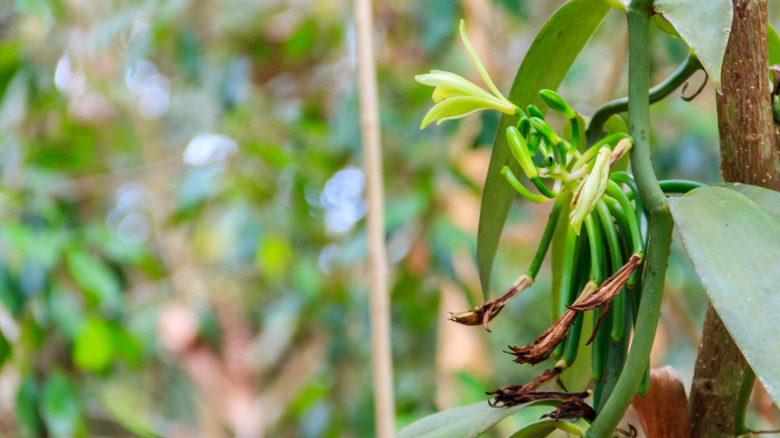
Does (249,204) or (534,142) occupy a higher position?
(249,204)

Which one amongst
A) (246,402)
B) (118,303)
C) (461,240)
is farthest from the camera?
(246,402)

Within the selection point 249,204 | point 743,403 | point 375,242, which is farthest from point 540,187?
point 249,204

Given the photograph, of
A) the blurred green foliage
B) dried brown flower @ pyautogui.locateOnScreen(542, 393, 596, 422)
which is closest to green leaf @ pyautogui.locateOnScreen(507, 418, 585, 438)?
dried brown flower @ pyautogui.locateOnScreen(542, 393, 596, 422)

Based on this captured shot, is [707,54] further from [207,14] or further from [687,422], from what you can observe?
[207,14]

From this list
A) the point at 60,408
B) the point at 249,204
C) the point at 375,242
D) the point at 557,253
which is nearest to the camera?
the point at 557,253

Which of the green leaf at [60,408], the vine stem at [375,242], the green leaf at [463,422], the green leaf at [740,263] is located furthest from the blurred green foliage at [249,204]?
the green leaf at [740,263]

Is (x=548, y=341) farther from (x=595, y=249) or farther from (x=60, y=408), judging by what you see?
(x=60, y=408)

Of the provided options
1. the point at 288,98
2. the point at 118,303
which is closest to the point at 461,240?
the point at 118,303
